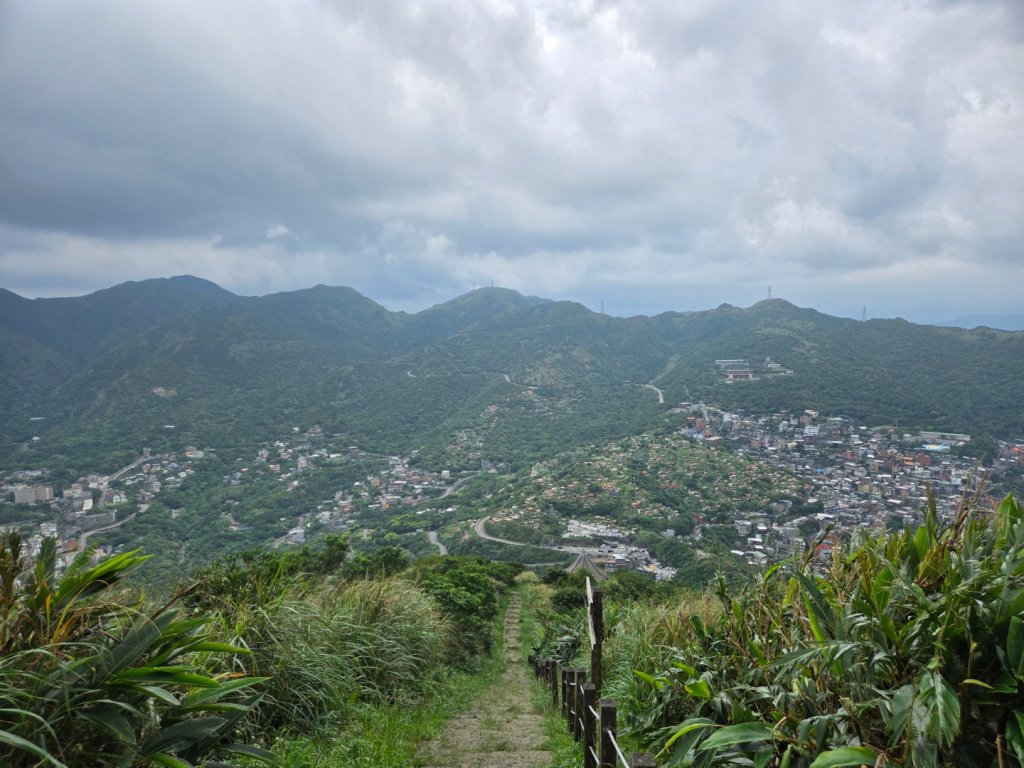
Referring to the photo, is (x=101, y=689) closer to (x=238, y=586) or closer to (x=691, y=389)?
(x=238, y=586)

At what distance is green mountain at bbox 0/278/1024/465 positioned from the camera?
5556 centimetres

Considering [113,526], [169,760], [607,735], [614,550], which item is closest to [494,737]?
[607,735]

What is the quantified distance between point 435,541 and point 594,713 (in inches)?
1355

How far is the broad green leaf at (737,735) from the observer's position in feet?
5.66

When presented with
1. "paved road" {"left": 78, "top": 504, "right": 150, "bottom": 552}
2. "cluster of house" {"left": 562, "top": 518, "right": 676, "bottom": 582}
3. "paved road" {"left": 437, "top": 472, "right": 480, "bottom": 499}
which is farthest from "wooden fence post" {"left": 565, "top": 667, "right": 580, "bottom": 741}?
"paved road" {"left": 437, "top": 472, "right": 480, "bottom": 499}

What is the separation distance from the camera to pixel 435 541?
35.6m

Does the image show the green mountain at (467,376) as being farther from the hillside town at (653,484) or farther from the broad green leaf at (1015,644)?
the broad green leaf at (1015,644)

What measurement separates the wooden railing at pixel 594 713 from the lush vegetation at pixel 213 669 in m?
1.23

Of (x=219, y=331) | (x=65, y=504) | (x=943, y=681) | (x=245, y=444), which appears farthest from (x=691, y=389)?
(x=219, y=331)

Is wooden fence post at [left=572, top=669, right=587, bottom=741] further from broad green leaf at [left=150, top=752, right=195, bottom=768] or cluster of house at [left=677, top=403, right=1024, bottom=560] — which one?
cluster of house at [left=677, top=403, right=1024, bottom=560]

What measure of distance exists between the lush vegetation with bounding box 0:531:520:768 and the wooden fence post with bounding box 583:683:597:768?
1.21 metres

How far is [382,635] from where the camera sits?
198 inches

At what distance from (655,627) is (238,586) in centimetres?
378

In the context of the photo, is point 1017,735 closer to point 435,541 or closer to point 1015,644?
point 1015,644
